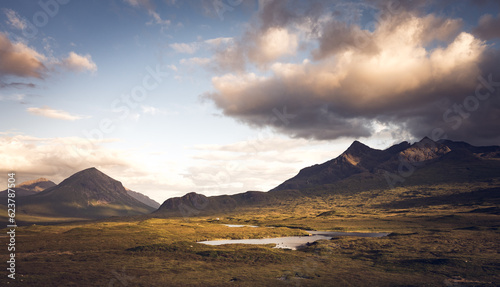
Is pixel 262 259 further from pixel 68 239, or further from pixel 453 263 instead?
pixel 68 239

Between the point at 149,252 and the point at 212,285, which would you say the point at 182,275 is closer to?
the point at 212,285

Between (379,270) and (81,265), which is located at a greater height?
(81,265)

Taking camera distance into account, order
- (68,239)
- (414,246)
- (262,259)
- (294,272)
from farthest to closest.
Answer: (68,239) < (414,246) < (262,259) < (294,272)

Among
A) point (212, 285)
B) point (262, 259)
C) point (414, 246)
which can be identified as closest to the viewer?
point (212, 285)

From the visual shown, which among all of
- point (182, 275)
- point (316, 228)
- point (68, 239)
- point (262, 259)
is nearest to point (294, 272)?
point (262, 259)

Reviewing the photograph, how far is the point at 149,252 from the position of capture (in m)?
67.1

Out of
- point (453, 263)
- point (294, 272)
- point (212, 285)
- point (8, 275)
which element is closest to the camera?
point (212, 285)

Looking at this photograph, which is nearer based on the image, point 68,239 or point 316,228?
point 68,239

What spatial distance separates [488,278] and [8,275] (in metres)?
71.8

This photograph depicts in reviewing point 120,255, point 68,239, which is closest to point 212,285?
point 120,255

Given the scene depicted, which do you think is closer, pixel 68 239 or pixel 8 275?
pixel 8 275

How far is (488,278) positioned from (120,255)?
67.1 metres

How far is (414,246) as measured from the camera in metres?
72.8

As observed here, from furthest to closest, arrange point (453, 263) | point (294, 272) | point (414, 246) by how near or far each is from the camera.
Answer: point (414, 246) < point (453, 263) < point (294, 272)
